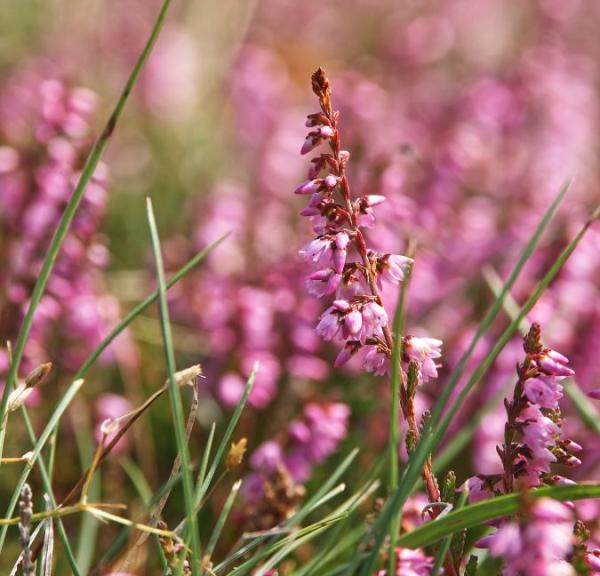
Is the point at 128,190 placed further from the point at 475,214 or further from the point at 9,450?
the point at 9,450

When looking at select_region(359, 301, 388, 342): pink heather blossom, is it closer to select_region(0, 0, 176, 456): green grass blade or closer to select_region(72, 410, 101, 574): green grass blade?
select_region(0, 0, 176, 456): green grass blade

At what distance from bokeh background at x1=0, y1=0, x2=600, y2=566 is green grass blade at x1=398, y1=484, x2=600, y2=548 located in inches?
17.1

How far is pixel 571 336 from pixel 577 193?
1660mm

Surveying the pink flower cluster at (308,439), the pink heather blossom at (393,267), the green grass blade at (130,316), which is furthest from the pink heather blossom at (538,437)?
the pink flower cluster at (308,439)

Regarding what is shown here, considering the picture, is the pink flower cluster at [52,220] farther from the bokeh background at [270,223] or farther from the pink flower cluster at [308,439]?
the pink flower cluster at [308,439]

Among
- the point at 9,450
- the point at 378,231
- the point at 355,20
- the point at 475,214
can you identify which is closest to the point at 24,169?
the point at 9,450

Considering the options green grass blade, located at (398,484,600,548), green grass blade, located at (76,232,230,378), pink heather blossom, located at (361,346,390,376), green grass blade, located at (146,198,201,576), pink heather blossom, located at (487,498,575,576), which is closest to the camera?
pink heather blossom, located at (487,498,575,576)

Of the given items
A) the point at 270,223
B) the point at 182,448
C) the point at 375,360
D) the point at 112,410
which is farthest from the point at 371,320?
the point at 270,223

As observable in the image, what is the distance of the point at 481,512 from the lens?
108 centimetres

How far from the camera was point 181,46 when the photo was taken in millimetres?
6684

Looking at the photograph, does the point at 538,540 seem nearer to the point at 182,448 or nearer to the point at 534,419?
the point at 534,419

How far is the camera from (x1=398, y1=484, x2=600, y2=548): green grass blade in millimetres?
1055

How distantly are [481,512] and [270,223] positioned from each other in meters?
2.84

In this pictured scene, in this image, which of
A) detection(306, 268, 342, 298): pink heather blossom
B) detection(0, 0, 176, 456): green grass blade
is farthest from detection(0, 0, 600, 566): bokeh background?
detection(0, 0, 176, 456): green grass blade
